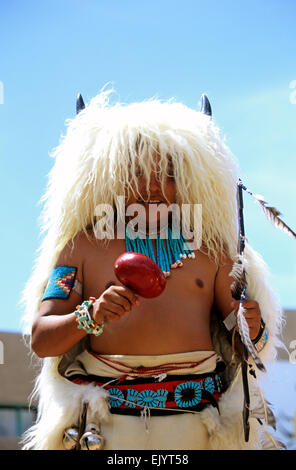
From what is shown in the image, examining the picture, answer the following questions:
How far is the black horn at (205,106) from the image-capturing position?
2.92 m

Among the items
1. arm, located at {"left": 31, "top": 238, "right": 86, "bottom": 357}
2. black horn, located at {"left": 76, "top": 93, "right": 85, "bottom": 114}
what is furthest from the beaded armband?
black horn, located at {"left": 76, "top": 93, "right": 85, "bottom": 114}

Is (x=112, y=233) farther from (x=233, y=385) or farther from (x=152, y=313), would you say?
(x=233, y=385)

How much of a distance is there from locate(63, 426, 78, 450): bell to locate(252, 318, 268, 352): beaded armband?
747 mm

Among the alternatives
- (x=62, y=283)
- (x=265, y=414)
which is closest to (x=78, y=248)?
(x=62, y=283)

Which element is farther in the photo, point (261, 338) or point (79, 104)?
point (79, 104)

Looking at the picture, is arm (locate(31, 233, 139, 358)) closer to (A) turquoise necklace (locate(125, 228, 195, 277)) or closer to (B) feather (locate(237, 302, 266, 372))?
(A) turquoise necklace (locate(125, 228, 195, 277))

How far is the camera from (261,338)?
8.13 ft

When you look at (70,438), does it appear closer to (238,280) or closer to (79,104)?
(238,280)

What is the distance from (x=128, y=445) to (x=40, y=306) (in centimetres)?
70

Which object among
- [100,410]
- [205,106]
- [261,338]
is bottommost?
[100,410]

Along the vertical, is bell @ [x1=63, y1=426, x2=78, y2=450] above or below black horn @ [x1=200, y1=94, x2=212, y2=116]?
below

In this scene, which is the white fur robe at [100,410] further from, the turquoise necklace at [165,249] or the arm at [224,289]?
the turquoise necklace at [165,249]

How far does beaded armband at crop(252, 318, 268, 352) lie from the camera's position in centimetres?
245

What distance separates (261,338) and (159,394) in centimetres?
45
